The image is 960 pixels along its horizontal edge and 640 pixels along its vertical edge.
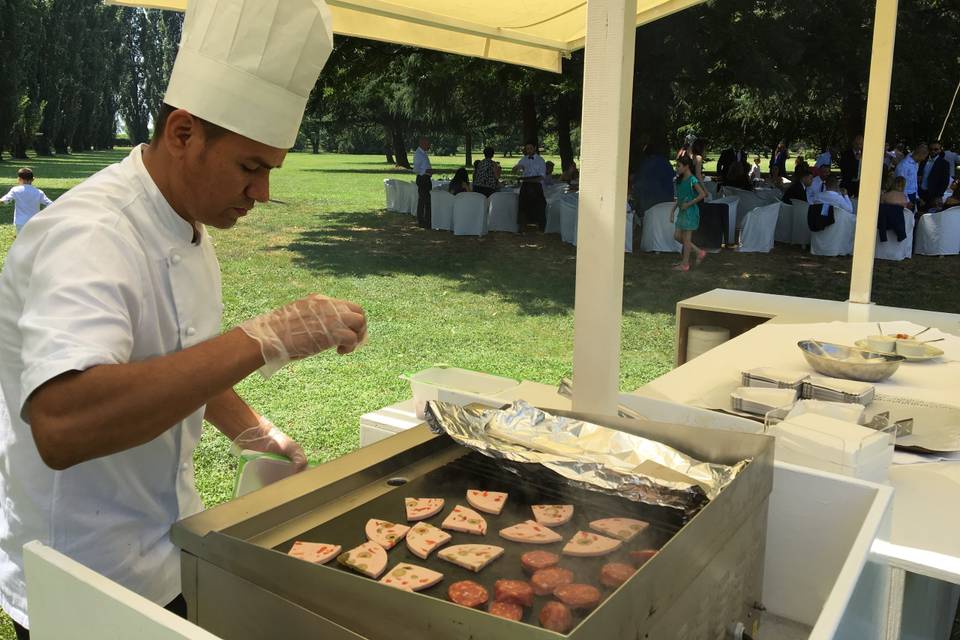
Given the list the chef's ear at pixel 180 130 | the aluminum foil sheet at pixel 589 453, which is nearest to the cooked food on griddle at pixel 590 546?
the aluminum foil sheet at pixel 589 453

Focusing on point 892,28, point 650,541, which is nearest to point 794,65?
point 892,28

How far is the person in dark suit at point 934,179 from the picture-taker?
1043 cm

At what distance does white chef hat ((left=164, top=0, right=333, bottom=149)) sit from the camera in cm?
108

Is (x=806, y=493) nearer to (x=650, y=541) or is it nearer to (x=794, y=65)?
(x=650, y=541)

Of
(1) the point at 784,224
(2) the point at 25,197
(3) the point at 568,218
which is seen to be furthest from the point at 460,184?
(2) the point at 25,197

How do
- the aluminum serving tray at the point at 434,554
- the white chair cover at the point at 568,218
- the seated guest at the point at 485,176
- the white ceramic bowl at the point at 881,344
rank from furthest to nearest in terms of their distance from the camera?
the seated guest at the point at 485,176, the white chair cover at the point at 568,218, the white ceramic bowl at the point at 881,344, the aluminum serving tray at the point at 434,554

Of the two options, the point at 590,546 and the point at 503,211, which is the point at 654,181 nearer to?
the point at 503,211

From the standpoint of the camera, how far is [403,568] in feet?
3.28

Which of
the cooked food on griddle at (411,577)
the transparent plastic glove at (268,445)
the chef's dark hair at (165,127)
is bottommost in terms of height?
the cooked food on griddle at (411,577)

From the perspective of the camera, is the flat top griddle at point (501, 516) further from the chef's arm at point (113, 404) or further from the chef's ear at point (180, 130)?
the chef's ear at point (180, 130)

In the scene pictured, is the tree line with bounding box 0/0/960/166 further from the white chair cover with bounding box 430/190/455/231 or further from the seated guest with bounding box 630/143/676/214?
the white chair cover with bounding box 430/190/455/231

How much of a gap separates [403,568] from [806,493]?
0.76 metres

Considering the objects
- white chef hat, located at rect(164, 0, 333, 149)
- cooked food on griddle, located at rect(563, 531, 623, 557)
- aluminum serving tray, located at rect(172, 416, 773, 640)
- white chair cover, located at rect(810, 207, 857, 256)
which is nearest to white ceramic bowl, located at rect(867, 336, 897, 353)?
aluminum serving tray, located at rect(172, 416, 773, 640)

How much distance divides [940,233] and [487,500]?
34.0ft
